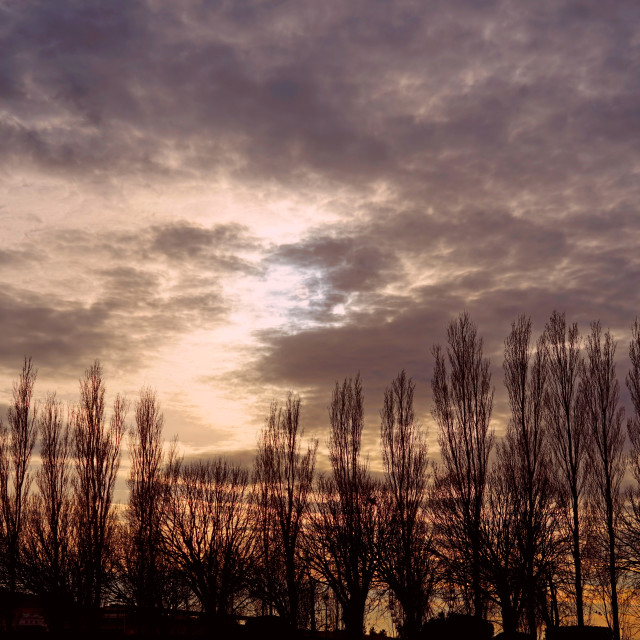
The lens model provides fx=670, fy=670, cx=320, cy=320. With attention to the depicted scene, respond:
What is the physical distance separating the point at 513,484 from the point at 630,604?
41.9 ft

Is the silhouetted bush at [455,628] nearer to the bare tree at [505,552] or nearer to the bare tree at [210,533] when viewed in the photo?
the bare tree at [505,552]

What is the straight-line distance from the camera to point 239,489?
4278 cm

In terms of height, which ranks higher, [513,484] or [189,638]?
[513,484]

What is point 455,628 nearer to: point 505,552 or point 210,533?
point 505,552

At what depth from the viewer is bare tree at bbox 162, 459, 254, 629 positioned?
40156mm

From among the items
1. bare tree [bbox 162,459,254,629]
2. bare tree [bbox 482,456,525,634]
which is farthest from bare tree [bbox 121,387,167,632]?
bare tree [bbox 482,456,525,634]

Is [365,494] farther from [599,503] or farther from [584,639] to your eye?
[599,503]

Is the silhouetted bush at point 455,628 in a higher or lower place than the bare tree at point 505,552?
lower

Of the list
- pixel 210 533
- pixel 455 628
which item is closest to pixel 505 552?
pixel 455 628

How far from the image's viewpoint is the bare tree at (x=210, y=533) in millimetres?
40156

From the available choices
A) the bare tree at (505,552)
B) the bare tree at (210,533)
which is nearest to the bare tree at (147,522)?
the bare tree at (210,533)

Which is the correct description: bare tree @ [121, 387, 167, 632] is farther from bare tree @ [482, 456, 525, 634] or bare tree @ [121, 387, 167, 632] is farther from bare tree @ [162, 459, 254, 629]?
bare tree @ [482, 456, 525, 634]

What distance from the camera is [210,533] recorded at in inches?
1646

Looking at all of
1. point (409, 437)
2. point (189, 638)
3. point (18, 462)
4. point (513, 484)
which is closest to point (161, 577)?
point (189, 638)
